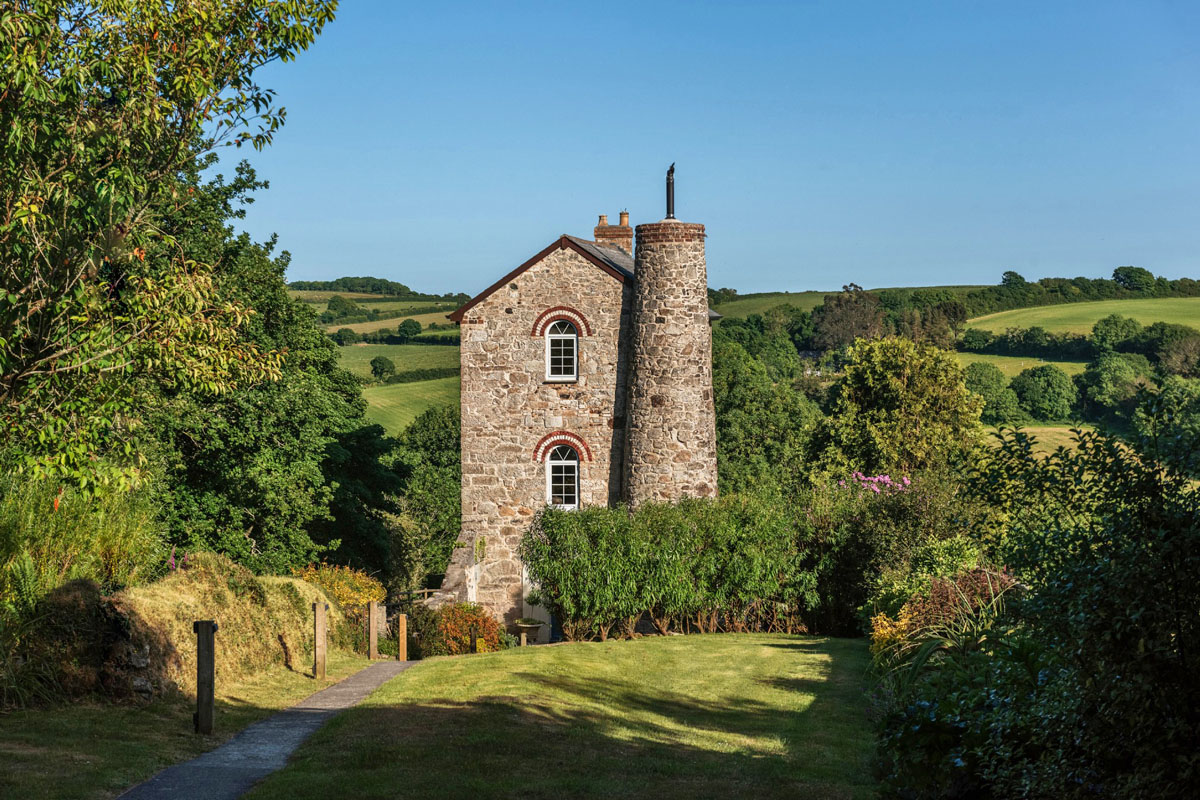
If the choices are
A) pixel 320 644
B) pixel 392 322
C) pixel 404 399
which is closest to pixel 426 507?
pixel 404 399

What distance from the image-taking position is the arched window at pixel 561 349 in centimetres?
2819

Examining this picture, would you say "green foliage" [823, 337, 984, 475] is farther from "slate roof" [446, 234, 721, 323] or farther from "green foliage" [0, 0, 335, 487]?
"green foliage" [0, 0, 335, 487]

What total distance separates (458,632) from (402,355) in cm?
5895

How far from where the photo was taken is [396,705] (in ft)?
46.4

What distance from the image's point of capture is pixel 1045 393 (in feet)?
207

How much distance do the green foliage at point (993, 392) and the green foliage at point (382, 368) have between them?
3873 cm

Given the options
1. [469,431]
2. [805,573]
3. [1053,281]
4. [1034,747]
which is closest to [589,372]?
[469,431]

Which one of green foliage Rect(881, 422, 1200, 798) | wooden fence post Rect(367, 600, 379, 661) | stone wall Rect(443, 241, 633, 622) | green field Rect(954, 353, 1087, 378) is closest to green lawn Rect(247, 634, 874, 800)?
wooden fence post Rect(367, 600, 379, 661)

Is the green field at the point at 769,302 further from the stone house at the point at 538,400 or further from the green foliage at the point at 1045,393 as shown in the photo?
the stone house at the point at 538,400

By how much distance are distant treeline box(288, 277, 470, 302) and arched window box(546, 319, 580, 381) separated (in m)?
77.1

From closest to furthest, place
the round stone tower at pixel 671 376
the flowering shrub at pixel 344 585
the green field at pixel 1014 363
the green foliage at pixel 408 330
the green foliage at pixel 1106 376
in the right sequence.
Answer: the flowering shrub at pixel 344 585, the round stone tower at pixel 671 376, the green foliage at pixel 1106 376, the green field at pixel 1014 363, the green foliage at pixel 408 330

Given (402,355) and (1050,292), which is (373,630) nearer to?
(402,355)

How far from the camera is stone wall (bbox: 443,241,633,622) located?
28.0 metres

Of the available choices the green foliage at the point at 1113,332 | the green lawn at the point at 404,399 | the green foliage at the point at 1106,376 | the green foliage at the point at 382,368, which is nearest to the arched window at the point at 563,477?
the green foliage at the point at 1106,376
